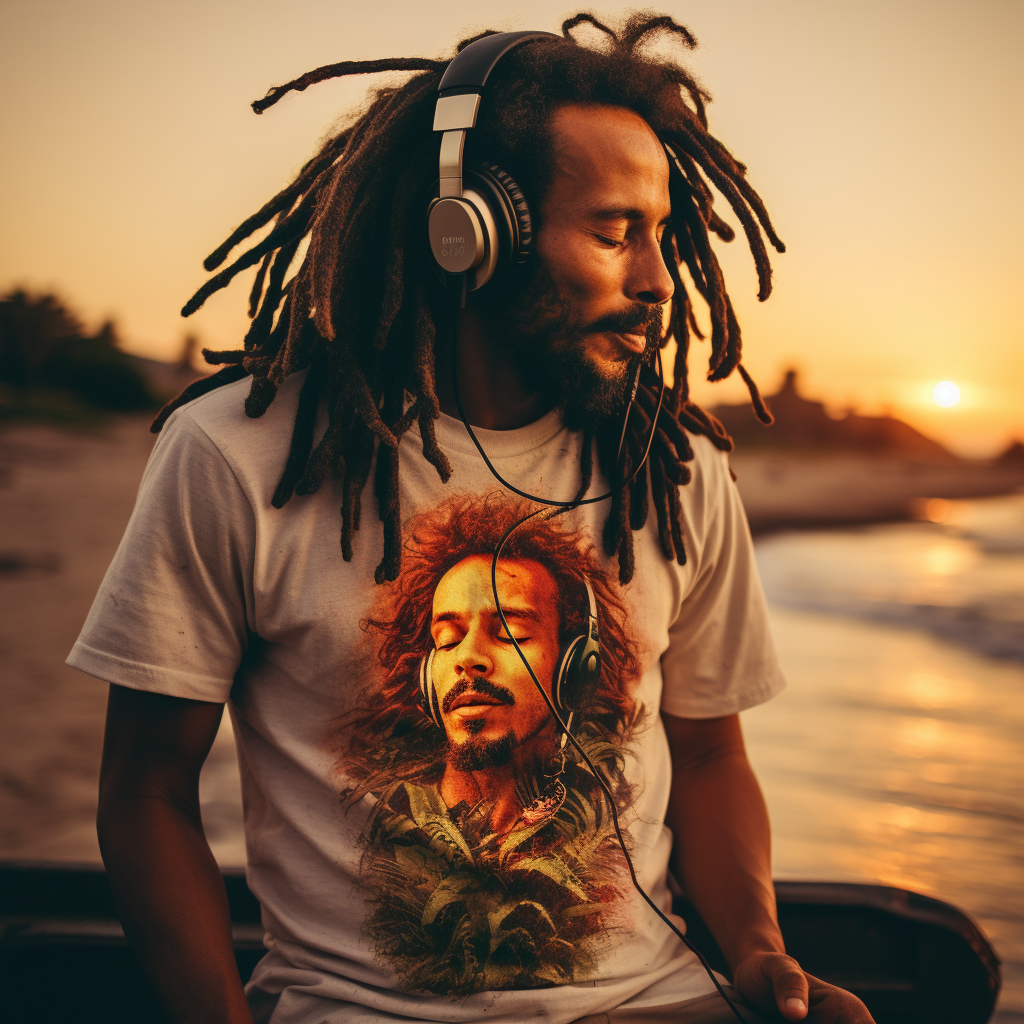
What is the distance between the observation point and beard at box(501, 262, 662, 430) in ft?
3.94

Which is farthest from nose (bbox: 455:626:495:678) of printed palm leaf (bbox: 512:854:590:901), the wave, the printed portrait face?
the wave

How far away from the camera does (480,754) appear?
1.16m

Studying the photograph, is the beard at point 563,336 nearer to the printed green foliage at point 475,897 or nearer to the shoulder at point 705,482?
the shoulder at point 705,482

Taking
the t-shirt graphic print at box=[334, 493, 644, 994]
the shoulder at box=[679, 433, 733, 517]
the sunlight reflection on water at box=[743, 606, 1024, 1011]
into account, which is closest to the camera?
the t-shirt graphic print at box=[334, 493, 644, 994]

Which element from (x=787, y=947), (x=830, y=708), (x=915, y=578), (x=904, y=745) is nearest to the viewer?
(x=787, y=947)

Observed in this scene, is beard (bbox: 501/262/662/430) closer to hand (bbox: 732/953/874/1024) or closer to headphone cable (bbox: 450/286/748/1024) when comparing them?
headphone cable (bbox: 450/286/748/1024)

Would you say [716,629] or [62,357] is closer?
[716,629]

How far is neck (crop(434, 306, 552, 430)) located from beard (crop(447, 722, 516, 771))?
0.42m

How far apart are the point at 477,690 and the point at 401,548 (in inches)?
8.2

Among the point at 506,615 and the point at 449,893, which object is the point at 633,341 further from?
the point at 449,893

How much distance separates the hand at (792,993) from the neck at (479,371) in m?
0.79

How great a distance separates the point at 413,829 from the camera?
112 centimetres

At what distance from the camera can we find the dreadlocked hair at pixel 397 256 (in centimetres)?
115

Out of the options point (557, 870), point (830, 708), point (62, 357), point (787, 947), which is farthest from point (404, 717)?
point (62, 357)
